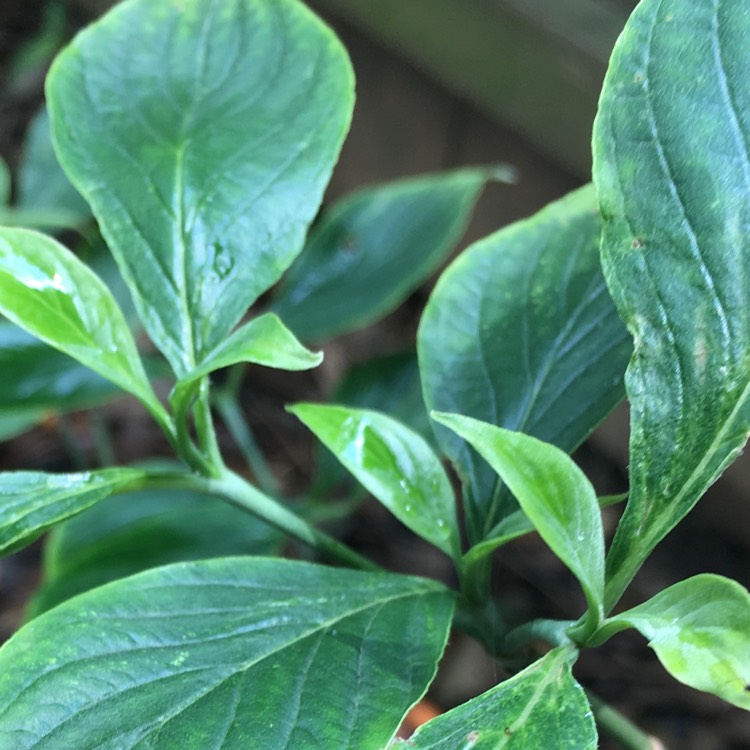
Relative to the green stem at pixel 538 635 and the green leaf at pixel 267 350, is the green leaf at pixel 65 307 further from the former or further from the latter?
the green stem at pixel 538 635

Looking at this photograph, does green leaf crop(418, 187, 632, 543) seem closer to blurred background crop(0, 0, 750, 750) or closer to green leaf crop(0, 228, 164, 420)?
green leaf crop(0, 228, 164, 420)

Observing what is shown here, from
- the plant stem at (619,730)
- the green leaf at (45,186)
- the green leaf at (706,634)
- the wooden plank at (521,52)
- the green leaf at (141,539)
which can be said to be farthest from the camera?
the green leaf at (45,186)

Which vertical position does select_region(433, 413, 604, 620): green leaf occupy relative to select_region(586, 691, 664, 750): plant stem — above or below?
above

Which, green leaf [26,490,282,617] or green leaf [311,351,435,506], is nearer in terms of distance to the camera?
green leaf [26,490,282,617]

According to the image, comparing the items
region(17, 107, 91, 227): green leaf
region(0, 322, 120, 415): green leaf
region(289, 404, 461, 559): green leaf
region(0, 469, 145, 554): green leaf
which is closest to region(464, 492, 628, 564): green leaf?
region(289, 404, 461, 559): green leaf

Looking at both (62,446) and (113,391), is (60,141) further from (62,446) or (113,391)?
(62,446)

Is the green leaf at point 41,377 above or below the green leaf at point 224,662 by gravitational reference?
below

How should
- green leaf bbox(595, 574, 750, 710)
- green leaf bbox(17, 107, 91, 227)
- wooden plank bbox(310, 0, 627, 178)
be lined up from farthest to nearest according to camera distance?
green leaf bbox(17, 107, 91, 227), wooden plank bbox(310, 0, 627, 178), green leaf bbox(595, 574, 750, 710)

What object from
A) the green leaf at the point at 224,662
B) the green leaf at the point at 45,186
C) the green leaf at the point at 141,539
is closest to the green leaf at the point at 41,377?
the green leaf at the point at 141,539
